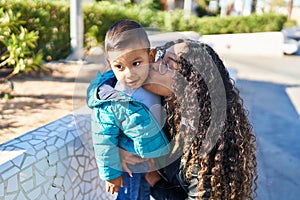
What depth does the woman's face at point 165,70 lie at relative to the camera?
4.47ft

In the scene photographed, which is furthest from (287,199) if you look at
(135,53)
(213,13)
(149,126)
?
(213,13)

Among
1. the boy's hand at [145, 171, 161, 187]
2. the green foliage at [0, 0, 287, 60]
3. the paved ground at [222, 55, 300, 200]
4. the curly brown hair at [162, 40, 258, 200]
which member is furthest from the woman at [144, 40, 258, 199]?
the paved ground at [222, 55, 300, 200]

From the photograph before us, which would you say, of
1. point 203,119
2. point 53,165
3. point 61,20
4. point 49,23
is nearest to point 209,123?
point 203,119

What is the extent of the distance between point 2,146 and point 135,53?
3.35ft

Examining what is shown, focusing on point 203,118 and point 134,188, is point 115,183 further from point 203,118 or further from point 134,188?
point 203,118

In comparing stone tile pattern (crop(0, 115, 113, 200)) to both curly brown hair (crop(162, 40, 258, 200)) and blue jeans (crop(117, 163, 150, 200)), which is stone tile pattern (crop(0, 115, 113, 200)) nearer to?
blue jeans (crop(117, 163, 150, 200))

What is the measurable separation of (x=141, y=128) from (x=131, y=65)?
0.78 feet

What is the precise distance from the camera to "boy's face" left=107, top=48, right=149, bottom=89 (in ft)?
4.19

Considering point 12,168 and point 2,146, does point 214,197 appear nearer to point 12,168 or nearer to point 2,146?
point 12,168

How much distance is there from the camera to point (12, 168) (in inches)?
66.6

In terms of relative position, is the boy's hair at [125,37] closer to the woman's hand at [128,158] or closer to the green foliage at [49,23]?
the woman's hand at [128,158]

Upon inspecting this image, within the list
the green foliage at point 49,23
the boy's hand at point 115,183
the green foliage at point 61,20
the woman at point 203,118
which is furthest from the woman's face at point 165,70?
the green foliage at point 49,23

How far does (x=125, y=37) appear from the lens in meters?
1.27

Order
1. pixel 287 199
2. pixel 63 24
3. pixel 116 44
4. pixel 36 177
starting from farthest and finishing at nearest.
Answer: pixel 63 24, pixel 287 199, pixel 36 177, pixel 116 44
